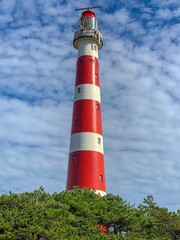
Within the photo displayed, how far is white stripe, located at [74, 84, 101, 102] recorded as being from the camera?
111 feet

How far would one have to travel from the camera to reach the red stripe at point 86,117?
32.8m

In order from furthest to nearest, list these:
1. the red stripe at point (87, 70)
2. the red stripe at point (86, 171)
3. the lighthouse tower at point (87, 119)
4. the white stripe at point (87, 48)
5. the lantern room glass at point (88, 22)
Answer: the lantern room glass at point (88, 22) → the white stripe at point (87, 48) → the red stripe at point (87, 70) → the lighthouse tower at point (87, 119) → the red stripe at point (86, 171)

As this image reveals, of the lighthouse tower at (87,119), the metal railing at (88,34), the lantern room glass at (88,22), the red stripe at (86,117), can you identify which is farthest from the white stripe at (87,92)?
the lantern room glass at (88,22)

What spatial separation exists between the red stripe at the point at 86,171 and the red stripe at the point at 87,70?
6.94 m

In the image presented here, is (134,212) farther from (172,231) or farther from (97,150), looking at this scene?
(97,150)

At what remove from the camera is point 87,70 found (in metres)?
34.8

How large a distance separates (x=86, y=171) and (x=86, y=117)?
486 centimetres

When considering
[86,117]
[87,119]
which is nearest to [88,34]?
[86,117]

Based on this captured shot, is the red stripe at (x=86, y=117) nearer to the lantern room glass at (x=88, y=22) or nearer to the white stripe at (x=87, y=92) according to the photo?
the white stripe at (x=87, y=92)

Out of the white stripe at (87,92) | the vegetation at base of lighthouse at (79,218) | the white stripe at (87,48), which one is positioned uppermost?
the white stripe at (87,48)

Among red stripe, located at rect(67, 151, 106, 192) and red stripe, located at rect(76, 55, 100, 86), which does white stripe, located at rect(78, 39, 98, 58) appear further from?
red stripe, located at rect(67, 151, 106, 192)

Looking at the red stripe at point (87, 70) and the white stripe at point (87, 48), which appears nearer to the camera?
the red stripe at point (87, 70)

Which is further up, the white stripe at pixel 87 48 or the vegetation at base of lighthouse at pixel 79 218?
the white stripe at pixel 87 48

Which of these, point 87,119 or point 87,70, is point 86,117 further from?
point 87,70
